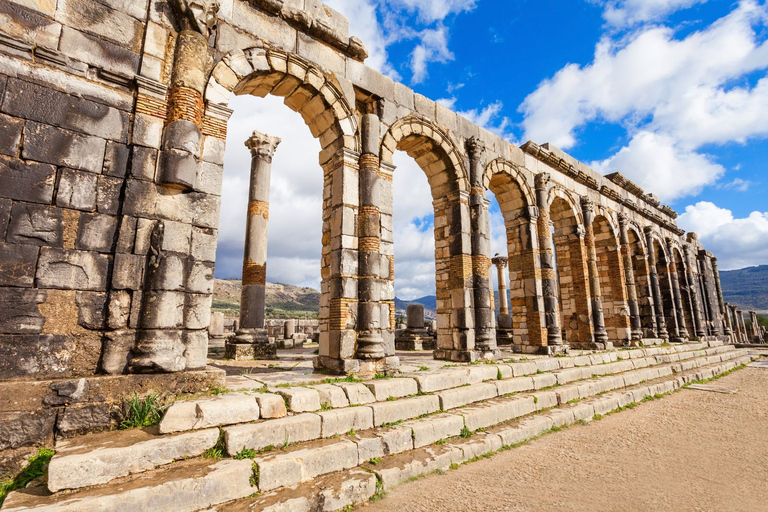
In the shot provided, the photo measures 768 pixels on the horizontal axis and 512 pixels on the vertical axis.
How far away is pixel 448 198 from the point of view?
928cm

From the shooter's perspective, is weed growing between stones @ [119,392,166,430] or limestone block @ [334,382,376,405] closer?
weed growing between stones @ [119,392,166,430]

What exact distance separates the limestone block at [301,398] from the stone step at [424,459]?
0.90m

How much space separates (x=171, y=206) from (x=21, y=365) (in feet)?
7.15

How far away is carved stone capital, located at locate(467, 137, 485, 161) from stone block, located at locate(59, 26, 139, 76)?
7.15 metres

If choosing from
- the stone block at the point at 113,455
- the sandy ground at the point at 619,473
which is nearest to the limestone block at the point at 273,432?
the stone block at the point at 113,455

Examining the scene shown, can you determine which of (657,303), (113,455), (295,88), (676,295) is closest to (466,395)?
(113,455)

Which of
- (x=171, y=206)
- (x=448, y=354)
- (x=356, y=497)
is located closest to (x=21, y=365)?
(x=171, y=206)

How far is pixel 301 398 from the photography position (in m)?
4.48

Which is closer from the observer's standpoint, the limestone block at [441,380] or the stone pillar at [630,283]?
the limestone block at [441,380]

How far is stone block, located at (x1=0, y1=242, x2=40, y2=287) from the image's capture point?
3.70 meters

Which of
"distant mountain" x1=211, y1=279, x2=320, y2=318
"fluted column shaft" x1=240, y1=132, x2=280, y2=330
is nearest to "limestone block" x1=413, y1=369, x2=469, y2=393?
"fluted column shaft" x1=240, y1=132, x2=280, y2=330

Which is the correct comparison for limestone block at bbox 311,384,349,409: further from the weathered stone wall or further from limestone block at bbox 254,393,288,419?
the weathered stone wall

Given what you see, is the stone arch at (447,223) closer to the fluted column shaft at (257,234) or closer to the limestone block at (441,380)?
the limestone block at (441,380)

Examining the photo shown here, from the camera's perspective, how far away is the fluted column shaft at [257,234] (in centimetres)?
1112
